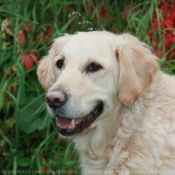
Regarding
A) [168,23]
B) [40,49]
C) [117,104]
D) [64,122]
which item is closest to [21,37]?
[40,49]

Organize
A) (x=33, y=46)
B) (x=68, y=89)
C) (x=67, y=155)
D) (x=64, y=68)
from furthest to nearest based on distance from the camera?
(x=33, y=46)
(x=67, y=155)
(x=64, y=68)
(x=68, y=89)

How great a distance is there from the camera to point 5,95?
17.3 ft

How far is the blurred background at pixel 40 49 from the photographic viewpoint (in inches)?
201

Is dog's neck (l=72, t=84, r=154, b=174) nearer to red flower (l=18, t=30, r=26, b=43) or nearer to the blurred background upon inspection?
the blurred background

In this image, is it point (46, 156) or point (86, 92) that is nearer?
point (86, 92)

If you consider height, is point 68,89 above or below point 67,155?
above

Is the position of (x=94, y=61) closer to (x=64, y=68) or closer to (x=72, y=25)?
(x=64, y=68)

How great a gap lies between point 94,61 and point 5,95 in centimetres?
195

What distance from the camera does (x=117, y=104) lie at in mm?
3662

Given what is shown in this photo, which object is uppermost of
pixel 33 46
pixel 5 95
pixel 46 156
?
pixel 33 46

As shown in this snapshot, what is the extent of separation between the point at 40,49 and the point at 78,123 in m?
2.00

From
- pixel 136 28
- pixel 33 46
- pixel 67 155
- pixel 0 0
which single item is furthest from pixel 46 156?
pixel 0 0

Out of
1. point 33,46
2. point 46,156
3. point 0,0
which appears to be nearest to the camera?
point 46,156

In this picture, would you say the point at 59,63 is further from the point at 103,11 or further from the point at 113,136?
the point at 103,11
